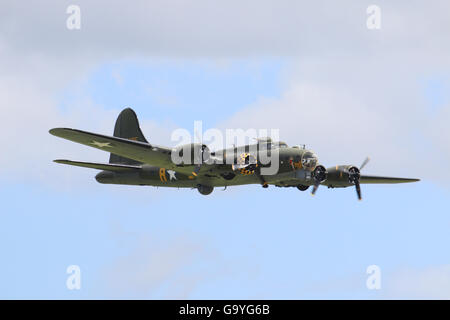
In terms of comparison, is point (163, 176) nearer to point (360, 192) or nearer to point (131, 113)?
point (131, 113)

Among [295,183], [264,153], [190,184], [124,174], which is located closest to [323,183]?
[295,183]

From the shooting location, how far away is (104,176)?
4556 centimetres

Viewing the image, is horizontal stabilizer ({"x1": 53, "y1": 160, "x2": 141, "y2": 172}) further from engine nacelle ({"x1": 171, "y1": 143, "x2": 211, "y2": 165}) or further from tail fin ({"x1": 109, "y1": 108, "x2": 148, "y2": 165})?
engine nacelle ({"x1": 171, "y1": 143, "x2": 211, "y2": 165})

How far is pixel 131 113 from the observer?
4781cm

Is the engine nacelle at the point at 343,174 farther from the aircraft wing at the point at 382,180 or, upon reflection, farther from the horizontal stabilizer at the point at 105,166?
the horizontal stabilizer at the point at 105,166

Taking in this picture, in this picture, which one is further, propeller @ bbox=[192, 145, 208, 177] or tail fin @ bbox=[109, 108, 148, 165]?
tail fin @ bbox=[109, 108, 148, 165]

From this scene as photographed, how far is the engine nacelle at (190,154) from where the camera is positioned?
39906 mm

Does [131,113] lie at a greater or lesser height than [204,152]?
greater

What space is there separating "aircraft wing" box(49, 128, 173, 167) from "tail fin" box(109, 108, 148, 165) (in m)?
6.28

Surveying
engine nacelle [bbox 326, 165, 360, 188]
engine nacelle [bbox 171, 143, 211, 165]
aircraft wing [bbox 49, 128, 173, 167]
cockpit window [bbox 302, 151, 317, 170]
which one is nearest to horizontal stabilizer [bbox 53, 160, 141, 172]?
aircraft wing [bbox 49, 128, 173, 167]

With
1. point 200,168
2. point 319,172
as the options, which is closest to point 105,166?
point 200,168

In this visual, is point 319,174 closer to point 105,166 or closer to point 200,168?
point 200,168

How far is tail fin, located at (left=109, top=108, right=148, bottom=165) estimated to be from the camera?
4744 centimetres

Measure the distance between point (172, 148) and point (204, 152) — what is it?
1.66m
